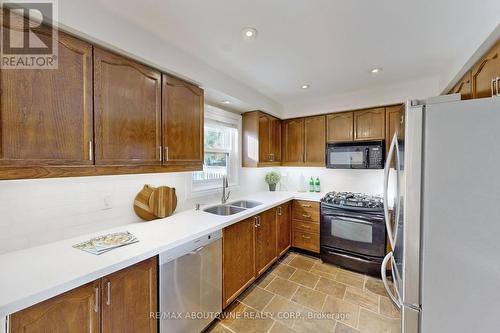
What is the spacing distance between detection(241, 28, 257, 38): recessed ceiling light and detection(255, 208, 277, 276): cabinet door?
1.78m

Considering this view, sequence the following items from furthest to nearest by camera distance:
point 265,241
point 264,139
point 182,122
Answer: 1. point 264,139
2. point 265,241
3. point 182,122

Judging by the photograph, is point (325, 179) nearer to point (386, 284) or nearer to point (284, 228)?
point (284, 228)

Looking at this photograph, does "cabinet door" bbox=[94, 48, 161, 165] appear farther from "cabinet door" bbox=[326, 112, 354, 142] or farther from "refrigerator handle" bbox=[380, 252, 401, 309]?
"cabinet door" bbox=[326, 112, 354, 142]

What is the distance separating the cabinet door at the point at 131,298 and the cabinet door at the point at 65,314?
0.15 feet

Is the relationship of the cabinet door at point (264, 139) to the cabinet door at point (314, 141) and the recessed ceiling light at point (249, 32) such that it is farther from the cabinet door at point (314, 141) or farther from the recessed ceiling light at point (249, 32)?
the recessed ceiling light at point (249, 32)

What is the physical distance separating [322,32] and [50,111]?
186 cm

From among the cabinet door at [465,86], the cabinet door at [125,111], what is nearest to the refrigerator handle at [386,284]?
the cabinet door at [465,86]

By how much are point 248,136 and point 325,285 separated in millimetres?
2161

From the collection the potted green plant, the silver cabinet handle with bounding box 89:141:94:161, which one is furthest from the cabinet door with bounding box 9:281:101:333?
the potted green plant

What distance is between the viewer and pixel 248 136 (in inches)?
118

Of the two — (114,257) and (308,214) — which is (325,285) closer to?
(308,214)

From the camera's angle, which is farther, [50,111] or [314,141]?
[314,141]

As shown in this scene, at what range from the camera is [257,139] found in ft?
9.62

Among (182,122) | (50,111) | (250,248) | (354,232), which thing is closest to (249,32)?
(182,122)
